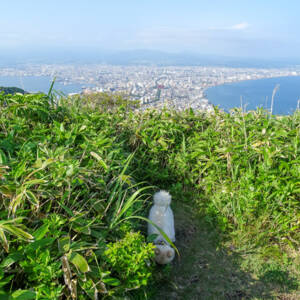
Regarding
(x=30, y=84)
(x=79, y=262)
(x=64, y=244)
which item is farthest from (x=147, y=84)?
(x=79, y=262)

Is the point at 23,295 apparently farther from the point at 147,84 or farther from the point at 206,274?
the point at 147,84

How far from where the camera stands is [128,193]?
242 centimetres

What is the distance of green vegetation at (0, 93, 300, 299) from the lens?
4.76ft

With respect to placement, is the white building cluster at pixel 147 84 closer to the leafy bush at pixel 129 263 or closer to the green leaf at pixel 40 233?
the green leaf at pixel 40 233

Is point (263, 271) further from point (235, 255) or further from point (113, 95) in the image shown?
point (113, 95)

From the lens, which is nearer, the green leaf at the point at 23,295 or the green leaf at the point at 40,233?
the green leaf at the point at 23,295

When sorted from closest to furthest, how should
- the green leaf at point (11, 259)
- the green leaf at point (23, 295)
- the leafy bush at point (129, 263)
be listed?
the green leaf at point (23, 295), the green leaf at point (11, 259), the leafy bush at point (129, 263)

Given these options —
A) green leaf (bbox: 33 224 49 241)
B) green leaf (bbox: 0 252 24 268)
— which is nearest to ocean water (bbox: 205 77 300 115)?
green leaf (bbox: 33 224 49 241)

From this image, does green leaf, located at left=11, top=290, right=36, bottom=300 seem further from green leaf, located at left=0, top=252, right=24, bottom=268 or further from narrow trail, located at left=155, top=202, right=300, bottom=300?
narrow trail, located at left=155, top=202, right=300, bottom=300

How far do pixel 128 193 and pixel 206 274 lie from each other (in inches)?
43.9

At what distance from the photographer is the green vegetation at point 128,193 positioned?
145cm

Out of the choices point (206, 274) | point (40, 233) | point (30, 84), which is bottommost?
point (206, 274)

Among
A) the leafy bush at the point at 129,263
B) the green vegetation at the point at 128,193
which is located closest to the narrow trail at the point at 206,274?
the green vegetation at the point at 128,193

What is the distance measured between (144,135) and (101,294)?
223 centimetres
